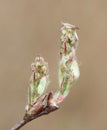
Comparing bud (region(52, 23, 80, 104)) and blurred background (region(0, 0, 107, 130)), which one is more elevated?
bud (region(52, 23, 80, 104))

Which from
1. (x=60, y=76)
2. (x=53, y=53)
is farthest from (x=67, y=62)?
(x=53, y=53)

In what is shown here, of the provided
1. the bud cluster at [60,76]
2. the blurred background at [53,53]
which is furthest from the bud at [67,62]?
the blurred background at [53,53]

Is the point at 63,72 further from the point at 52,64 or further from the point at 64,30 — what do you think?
the point at 52,64

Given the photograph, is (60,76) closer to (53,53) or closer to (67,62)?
(67,62)

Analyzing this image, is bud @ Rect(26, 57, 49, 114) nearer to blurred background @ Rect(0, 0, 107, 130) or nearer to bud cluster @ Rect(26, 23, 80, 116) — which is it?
bud cluster @ Rect(26, 23, 80, 116)

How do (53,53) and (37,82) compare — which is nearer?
(37,82)

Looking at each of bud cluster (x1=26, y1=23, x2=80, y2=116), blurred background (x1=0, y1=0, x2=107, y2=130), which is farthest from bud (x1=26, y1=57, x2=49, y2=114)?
blurred background (x1=0, y1=0, x2=107, y2=130)

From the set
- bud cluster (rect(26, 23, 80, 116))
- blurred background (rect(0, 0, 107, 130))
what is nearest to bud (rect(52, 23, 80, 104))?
bud cluster (rect(26, 23, 80, 116))

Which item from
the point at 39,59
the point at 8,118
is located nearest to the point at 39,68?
the point at 39,59

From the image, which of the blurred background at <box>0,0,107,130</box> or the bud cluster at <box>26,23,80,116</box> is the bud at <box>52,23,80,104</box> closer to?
the bud cluster at <box>26,23,80,116</box>

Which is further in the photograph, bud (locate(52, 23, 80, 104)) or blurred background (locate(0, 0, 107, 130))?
blurred background (locate(0, 0, 107, 130))
